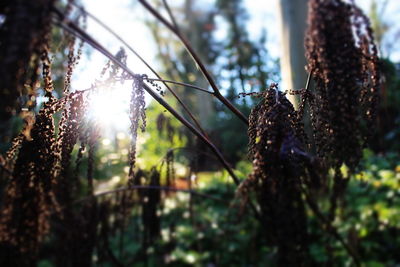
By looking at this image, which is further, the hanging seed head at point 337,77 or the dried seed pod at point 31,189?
the dried seed pod at point 31,189

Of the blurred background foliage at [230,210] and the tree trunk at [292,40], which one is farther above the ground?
the tree trunk at [292,40]

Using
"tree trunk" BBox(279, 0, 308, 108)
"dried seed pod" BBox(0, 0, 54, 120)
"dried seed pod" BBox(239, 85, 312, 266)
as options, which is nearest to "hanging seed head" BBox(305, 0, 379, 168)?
"dried seed pod" BBox(239, 85, 312, 266)

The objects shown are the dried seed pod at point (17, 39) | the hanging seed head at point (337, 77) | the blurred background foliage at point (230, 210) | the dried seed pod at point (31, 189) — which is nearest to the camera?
the dried seed pod at point (17, 39)

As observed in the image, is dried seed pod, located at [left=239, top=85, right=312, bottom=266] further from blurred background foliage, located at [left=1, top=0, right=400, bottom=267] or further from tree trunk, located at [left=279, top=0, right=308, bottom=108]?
tree trunk, located at [left=279, top=0, right=308, bottom=108]

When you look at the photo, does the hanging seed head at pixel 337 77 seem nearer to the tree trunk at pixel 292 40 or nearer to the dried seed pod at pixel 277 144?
the dried seed pod at pixel 277 144

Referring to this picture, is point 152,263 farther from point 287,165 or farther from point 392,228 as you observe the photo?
point 287,165

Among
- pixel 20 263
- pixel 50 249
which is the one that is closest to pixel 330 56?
pixel 20 263

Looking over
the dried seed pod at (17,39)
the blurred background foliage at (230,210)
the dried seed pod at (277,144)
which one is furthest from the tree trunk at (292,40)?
the dried seed pod at (17,39)

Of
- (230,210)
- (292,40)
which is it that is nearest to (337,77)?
(230,210)
